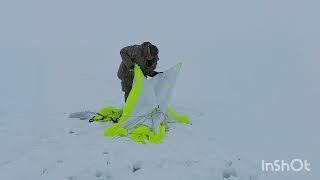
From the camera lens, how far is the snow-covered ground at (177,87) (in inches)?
195

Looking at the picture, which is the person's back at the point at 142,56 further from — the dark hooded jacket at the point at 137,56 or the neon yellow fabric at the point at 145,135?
the neon yellow fabric at the point at 145,135

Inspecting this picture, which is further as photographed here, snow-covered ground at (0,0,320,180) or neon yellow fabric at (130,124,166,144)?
neon yellow fabric at (130,124,166,144)

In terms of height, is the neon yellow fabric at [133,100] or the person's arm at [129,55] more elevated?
the person's arm at [129,55]

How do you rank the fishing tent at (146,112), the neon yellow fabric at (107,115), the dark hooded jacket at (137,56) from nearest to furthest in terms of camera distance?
the fishing tent at (146,112)
the dark hooded jacket at (137,56)
the neon yellow fabric at (107,115)

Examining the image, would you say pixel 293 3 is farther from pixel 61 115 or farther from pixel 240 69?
pixel 61 115

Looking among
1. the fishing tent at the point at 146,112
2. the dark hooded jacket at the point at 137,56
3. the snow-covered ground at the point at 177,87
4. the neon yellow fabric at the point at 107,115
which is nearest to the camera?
the snow-covered ground at the point at 177,87

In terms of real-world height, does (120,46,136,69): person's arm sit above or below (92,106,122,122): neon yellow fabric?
above

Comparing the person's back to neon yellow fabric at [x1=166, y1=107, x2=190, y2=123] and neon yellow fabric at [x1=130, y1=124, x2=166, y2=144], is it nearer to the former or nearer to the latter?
neon yellow fabric at [x1=166, y1=107, x2=190, y2=123]

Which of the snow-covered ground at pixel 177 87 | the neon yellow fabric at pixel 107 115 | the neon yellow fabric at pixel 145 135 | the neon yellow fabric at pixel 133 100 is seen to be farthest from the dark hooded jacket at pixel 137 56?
the neon yellow fabric at pixel 145 135

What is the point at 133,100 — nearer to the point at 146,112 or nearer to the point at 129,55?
the point at 146,112

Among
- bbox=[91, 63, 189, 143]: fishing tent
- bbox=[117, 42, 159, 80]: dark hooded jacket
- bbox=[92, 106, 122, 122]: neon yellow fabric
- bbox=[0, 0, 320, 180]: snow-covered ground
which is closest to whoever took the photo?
bbox=[0, 0, 320, 180]: snow-covered ground

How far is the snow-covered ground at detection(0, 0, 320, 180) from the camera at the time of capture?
4953mm

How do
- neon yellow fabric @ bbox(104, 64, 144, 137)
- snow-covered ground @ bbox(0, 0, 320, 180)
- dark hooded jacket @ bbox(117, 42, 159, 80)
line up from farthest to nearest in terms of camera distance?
dark hooded jacket @ bbox(117, 42, 159, 80)
neon yellow fabric @ bbox(104, 64, 144, 137)
snow-covered ground @ bbox(0, 0, 320, 180)

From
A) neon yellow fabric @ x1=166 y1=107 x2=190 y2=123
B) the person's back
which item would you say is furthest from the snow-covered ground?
the person's back
